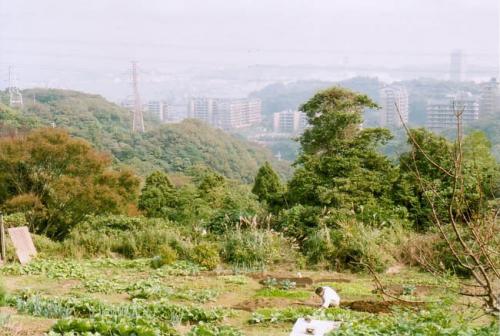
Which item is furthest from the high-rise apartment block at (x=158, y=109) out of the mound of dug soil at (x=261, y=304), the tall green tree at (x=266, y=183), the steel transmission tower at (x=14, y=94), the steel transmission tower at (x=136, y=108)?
the mound of dug soil at (x=261, y=304)

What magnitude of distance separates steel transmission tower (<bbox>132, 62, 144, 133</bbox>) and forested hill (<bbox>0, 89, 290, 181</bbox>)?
442 mm

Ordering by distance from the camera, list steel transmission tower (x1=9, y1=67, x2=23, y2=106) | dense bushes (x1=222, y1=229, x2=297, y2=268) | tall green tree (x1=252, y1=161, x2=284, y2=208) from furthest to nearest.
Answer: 1. steel transmission tower (x1=9, y1=67, x2=23, y2=106)
2. tall green tree (x1=252, y1=161, x2=284, y2=208)
3. dense bushes (x1=222, y1=229, x2=297, y2=268)

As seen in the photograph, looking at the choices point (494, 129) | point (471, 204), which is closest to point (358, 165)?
point (471, 204)

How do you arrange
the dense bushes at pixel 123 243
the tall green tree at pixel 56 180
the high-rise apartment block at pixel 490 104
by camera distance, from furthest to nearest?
the high-rise apartment block at pixel 490 104 < the tall green tree at pixel 56 180 < the dense bushes at pixel 123 243

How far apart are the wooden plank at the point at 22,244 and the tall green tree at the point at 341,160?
205 inches

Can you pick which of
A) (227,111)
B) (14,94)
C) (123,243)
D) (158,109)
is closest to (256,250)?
(123,243)

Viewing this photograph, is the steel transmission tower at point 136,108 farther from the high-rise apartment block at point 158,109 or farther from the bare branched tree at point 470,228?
the bare branched tree at point 470,228

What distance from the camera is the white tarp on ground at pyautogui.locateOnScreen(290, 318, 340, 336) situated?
14.7ft

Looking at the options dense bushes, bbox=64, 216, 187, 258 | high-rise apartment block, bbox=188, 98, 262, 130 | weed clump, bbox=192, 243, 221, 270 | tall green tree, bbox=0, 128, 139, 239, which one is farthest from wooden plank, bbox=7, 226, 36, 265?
high-rise apartment block, bbox=188, 98, 262, 130

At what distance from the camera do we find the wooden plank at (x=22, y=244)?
9.33 metres

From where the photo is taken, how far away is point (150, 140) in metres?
34.4

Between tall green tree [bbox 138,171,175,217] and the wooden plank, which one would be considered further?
tall green tree [bbox 138,171,175,217]

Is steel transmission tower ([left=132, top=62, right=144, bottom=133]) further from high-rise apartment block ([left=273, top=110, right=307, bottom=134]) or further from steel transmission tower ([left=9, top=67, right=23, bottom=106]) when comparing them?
high-rise apartment block ([left=273, top=110, right=307, bottom=134])

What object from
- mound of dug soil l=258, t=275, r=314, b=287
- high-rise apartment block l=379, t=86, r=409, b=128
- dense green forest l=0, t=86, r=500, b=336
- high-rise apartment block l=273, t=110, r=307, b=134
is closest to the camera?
dense green forest l=0, t=86, r=500, b=336
